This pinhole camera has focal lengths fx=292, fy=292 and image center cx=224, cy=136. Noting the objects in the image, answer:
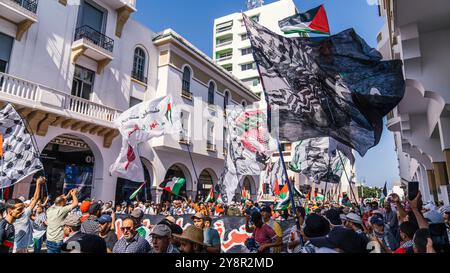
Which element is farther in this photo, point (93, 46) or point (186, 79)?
point (186, 79)

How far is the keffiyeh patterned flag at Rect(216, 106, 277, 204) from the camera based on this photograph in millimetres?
10945

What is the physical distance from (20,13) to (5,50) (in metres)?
1.53

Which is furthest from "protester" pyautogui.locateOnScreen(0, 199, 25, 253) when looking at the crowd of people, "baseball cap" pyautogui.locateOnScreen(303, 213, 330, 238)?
"baseball cap" pyautogui.locateOnScreen(303, 213, 330, 238)

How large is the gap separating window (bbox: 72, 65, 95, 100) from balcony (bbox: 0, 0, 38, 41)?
2567 mm

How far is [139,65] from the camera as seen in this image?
55.5ft

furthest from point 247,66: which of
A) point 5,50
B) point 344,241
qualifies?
point 344,241

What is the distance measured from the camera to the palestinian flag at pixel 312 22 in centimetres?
589

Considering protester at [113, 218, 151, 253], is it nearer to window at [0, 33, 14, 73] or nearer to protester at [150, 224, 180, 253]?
protester at [150, 224, 180, 253]

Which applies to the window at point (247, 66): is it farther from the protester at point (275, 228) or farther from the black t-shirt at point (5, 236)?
the black t-shirt at point (5, 236)

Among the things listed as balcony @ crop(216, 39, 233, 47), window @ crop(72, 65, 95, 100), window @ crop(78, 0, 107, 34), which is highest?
balcony @ crop(216, 39, 233, 47)

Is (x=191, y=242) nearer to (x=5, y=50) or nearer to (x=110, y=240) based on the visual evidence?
(x=110, y=240)

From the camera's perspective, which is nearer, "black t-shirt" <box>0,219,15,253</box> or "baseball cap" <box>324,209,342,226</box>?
"black t-shirt" <box>0,219,15,253</box>
